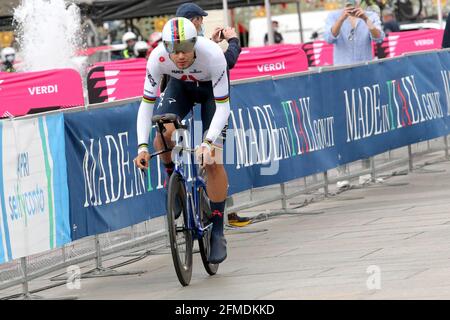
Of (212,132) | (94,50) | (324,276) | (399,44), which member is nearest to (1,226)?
(212,132)

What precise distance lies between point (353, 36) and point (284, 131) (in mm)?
3391

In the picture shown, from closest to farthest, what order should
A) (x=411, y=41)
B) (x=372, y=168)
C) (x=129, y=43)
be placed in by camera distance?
(x=372, y=168) → (x=411, y=41) → (x=129, y=43)

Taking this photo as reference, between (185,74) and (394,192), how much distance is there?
5.46 m

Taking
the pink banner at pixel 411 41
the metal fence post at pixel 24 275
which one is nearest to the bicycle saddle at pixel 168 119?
the metal fence post at pixel 24 275

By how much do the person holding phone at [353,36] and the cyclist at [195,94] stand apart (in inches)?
260

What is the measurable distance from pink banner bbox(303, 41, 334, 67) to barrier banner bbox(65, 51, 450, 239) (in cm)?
944

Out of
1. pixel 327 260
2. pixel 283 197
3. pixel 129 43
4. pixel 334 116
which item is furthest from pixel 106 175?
pixel 129 43

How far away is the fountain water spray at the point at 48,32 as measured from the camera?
28.7 m

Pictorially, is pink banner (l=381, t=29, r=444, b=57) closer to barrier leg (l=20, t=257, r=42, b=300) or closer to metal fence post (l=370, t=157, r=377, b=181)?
metal fence post (l=370, t=157, r=377, b=181)

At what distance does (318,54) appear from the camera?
88.6 feet

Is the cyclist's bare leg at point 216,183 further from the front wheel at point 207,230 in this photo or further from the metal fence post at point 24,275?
the metal fence post at point 24,275

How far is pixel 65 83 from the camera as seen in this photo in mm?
17594

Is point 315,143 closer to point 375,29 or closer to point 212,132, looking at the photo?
point 375,29

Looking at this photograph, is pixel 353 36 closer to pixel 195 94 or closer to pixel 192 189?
pixel 195 94
